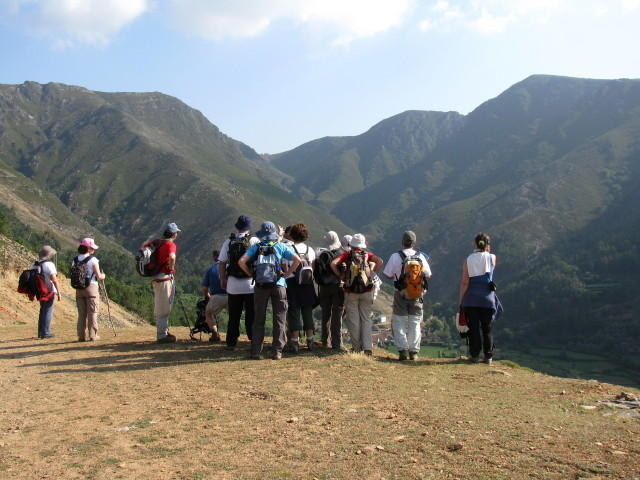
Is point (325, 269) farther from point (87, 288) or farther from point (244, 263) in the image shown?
point (87, 288)

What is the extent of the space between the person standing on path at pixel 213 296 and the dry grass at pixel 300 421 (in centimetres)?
158

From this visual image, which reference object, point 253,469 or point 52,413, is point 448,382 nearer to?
point 253,469

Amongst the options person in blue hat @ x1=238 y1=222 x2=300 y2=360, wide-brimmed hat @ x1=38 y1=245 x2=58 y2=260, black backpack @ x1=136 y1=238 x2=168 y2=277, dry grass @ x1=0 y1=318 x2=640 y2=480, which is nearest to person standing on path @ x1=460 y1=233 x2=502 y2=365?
dry grass @ x1=0 y1=318 x2=640 y2=480

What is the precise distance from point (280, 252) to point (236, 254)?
877 mm

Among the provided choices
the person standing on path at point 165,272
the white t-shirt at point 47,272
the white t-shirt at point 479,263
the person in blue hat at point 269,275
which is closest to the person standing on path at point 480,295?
the white t-shirt at point 479,263

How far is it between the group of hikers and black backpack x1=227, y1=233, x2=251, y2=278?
0.02m

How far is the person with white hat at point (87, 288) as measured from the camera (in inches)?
434

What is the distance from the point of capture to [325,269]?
31.6 feet

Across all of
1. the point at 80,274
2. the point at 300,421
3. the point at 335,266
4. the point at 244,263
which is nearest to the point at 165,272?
the point at 80,274

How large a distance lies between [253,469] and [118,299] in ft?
164

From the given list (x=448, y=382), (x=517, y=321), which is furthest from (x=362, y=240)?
(x=517, y=321)

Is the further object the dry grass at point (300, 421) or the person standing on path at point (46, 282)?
the person standing on path at point (46, 282)

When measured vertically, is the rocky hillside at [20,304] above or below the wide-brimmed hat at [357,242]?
below

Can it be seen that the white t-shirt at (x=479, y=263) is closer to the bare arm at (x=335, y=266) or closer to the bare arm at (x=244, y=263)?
the bare arm at (x=335, y=266)
